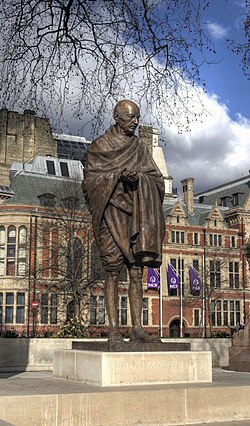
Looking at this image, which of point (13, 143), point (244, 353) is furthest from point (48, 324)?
point (244, 353)

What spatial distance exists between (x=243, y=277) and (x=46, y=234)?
2015 centimetres

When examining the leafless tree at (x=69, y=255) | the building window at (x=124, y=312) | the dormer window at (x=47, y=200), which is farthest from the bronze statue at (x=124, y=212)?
the building window at (x=124, y=312)

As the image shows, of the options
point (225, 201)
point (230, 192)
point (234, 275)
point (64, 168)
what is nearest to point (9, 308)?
point (64, 168)

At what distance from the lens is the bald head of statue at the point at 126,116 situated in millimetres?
7918

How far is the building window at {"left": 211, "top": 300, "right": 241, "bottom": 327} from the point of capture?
53.1m

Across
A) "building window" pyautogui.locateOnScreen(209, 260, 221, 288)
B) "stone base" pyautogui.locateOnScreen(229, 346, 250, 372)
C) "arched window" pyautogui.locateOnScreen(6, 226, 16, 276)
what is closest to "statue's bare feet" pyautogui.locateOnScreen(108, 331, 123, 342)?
"stone base" pyautogui.locateOnScreen(229, 346, 250, 372)

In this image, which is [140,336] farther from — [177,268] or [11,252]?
[177,268]

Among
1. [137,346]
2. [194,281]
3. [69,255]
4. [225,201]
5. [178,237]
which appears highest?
[225,201]

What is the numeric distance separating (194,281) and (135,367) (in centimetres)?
4099

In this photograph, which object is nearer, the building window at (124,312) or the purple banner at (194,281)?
the purple banner at (194,281)

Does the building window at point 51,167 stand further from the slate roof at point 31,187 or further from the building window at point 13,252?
the building window at point 13,252

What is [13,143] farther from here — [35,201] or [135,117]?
[135,117]

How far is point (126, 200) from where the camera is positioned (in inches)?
303

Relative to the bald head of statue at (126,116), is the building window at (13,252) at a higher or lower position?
higher
